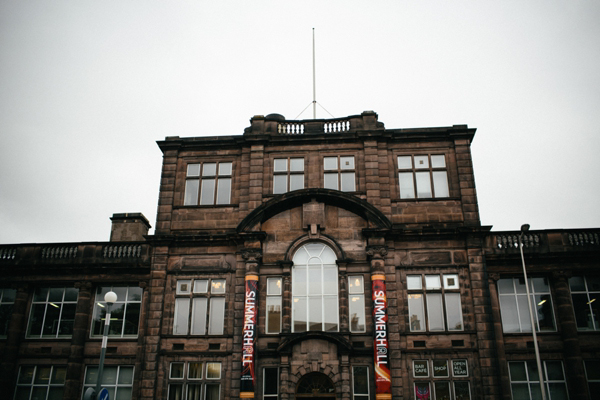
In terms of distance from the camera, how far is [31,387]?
23.5 m

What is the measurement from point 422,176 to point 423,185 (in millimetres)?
490

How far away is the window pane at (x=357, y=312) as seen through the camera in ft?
Result: 72.8

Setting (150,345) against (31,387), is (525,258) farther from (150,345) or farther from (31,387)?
(31,387)

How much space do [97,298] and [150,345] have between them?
4431 millimetres

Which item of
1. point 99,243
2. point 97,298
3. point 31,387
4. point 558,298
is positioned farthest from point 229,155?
point 558,298

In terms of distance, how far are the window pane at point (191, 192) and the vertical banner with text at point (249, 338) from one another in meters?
5.32

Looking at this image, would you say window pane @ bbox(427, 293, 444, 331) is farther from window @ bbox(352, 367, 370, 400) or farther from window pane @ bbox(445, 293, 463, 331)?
window @ bbox(352, 367, 370, 400)

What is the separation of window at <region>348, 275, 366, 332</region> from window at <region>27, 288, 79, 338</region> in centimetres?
1363

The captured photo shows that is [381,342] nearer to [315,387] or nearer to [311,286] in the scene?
[315,387]

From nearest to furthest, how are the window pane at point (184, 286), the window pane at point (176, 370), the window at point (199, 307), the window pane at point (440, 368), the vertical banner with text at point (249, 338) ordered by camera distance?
the vertical banner with text at point (249, 338), the window pane at point (440, 368), the window pane at point (176, 370), the window at point (199, 307), the window pane at point (184, 286)

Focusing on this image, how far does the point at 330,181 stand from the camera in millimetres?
25125

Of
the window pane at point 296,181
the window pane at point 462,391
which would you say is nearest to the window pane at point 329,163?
the window pane at point 296,181

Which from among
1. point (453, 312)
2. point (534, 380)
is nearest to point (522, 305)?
point (534, 380)

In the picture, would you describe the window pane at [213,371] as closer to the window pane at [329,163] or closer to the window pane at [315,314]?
the window pane at [315,314]
